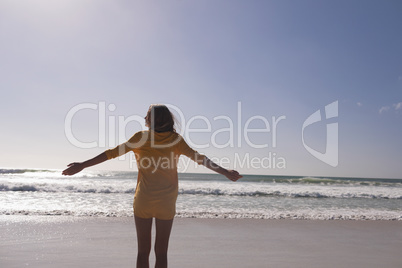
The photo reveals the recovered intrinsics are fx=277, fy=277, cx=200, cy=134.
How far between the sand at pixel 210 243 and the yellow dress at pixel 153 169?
92.5 inches

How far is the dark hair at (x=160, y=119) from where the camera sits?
2.07 meters

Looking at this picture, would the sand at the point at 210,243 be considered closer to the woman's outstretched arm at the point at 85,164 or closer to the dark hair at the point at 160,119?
the woman's outstretched arm at the point at 85,164

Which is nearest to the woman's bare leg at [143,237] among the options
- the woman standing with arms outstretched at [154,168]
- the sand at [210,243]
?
the woman standing with arms outstretched at [154,168]

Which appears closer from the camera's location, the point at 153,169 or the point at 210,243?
the point at 153,169

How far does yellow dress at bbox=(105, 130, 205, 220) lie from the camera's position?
203 cm

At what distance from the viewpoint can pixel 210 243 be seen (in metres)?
5.05

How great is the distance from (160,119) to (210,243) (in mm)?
3668

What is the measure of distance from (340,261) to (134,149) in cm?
390

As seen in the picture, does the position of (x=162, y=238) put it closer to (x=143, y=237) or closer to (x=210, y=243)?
(x=143, y=237)

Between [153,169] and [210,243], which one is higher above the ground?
[153,169]

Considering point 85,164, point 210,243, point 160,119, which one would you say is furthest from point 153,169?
point 210,243

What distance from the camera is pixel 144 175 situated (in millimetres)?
2068

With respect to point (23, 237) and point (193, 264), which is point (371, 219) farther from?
point (23, 237)

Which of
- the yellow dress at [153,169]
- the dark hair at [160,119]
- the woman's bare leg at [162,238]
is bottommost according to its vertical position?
the woman's bare leg at [162,238]
